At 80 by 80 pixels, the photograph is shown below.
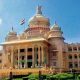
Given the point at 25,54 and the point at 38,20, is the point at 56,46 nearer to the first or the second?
the point at 25,54

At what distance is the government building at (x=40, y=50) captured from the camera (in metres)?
65.6

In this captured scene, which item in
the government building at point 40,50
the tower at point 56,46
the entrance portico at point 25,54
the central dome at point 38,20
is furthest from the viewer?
the central dome at point 38,20

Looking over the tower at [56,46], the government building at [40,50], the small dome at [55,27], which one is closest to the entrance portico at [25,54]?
the government building at [40,50]

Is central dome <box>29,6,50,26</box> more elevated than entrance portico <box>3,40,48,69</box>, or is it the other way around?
central dome <box>29,6,50,26</box>

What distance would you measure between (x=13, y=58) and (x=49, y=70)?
42.7ft

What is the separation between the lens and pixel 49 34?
69562 millimetres

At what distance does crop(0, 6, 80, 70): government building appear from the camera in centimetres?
6556

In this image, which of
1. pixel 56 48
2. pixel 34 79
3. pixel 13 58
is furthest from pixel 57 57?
pixel 34 79

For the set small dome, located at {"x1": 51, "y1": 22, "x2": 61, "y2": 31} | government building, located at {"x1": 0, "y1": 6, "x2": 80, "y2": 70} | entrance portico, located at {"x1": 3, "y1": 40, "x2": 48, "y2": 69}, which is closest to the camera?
entrance portico, located at {"x1": 3, "y1": 40, "x2": 48, "y2": 69}

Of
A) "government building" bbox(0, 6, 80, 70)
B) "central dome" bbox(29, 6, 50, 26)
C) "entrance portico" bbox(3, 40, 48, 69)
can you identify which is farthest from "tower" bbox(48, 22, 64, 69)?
"central dome" bbox(29, 6, 50, 26)

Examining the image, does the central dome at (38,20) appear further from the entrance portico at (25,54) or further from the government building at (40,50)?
the entrance portico at (25,54)

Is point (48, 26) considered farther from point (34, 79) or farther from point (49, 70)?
point (34, 79)

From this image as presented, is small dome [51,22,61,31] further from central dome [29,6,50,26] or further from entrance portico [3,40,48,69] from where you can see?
central dome [29,6,50,26]

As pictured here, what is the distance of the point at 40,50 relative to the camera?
6581 centimetres
